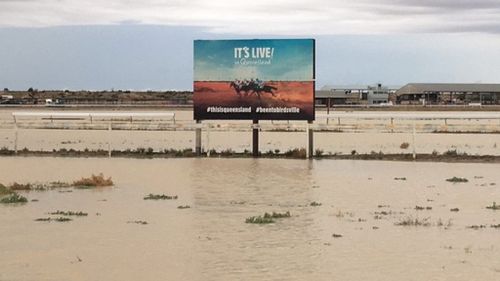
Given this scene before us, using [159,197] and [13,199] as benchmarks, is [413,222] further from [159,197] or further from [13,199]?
[13,199]

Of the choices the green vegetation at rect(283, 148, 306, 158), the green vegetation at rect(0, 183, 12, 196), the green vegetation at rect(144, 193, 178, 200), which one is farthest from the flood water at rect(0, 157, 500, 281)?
the green vegetation at rect(283, 148, 306, 158)

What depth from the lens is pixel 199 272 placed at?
11.9 metres

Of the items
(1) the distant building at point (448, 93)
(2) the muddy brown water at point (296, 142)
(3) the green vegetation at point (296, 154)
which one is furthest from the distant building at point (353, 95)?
(3) the green vegetation at point (296, 154)

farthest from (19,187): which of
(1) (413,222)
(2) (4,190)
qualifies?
(1) (413,222)

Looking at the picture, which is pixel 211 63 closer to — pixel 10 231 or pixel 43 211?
pixel 43 211

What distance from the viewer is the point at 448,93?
144m

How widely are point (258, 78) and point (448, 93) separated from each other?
116 meters

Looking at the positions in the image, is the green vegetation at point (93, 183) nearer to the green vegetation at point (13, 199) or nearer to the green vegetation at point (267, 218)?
the green vegetation at point (13, 199)

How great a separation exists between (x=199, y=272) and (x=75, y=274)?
151 centimetres

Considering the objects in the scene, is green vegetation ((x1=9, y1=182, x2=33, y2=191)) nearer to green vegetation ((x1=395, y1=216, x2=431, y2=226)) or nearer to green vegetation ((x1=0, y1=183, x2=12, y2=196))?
green vegetation ((x1=0, y1=183, x2=12, y2=196))

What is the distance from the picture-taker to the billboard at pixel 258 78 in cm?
3247

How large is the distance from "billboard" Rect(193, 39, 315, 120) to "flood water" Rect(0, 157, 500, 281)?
6.56 metres

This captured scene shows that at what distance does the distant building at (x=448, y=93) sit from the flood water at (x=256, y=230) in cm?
11649

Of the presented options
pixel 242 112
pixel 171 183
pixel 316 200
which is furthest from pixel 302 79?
pixel 316 200
